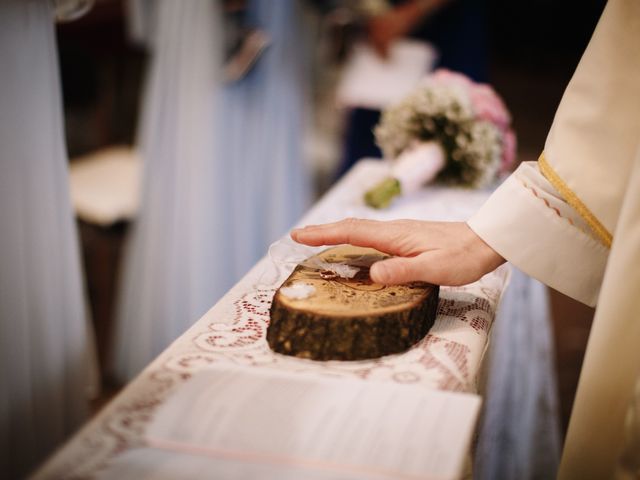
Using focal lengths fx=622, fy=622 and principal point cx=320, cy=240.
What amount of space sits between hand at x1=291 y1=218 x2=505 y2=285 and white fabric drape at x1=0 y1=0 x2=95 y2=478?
0.52m

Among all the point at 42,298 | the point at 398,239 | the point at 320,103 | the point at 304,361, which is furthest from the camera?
the point at 320,103

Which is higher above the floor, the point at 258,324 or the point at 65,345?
the point at 258,324

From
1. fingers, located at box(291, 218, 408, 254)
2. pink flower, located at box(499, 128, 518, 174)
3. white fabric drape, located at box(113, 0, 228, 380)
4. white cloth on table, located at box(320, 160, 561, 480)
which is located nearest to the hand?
fingers, located at box(291, 218, 408, 254)

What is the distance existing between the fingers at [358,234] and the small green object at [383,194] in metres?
0.47

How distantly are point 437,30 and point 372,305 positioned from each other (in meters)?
1.96

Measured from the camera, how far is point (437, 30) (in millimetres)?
2439

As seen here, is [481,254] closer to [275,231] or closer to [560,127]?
[560,127]

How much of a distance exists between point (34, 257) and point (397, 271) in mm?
679

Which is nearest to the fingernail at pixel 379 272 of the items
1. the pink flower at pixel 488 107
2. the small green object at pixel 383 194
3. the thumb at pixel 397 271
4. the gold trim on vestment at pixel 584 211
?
the thumb at pixel 397 271

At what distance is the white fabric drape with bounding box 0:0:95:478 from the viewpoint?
1.02 meters

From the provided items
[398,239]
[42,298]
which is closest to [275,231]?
[42,298]

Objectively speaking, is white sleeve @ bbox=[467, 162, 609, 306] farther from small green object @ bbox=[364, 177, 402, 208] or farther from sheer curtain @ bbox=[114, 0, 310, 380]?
sheer curtain @ bbox=[114, 0, 310, 380]

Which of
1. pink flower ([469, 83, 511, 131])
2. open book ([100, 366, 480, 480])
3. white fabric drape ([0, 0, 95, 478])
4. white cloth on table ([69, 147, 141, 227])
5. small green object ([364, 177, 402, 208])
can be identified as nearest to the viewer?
open book ([100, 366, 480, 480])

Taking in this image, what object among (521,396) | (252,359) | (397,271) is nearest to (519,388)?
(521,396)
